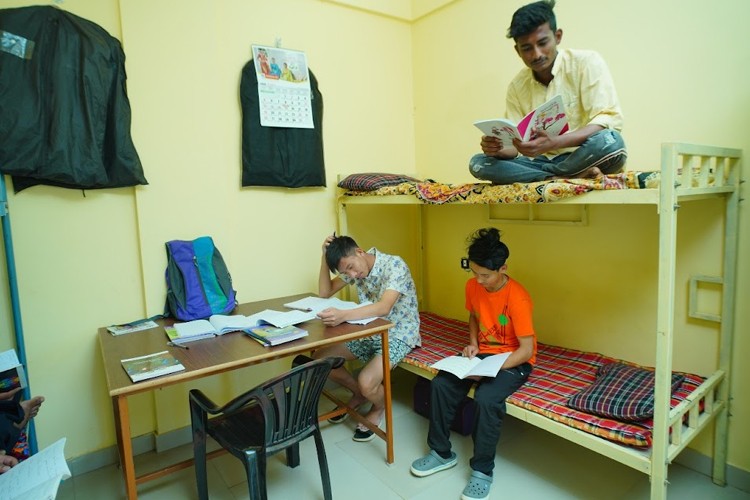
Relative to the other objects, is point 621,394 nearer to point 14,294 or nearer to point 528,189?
point 528,189

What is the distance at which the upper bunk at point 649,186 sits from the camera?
1.51 meters

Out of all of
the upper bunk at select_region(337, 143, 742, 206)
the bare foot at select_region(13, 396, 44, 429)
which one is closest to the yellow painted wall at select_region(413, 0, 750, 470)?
the upper bunk at select_region(337, 143, 742, 206)

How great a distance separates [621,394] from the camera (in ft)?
6.19

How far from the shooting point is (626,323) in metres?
2.31

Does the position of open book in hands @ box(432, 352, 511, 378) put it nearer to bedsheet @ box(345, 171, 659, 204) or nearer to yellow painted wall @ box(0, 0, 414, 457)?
bedsheet @ box(345, 171, 659, 204)

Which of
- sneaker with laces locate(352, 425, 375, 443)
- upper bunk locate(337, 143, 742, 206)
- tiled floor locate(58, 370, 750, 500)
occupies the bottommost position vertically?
tiled floor locate(58, 370, 750, 500)

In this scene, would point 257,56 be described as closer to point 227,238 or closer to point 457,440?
point 227,238

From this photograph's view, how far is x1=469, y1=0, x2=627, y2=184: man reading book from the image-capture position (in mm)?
1761

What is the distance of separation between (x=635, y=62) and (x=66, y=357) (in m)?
3.02

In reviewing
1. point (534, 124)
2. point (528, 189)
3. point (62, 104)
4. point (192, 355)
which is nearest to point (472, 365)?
point (528, 189)

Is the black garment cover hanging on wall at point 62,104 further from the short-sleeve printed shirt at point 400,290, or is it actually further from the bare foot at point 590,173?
the bare foot at point 590,173

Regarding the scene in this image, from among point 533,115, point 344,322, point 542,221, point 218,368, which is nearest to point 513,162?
point 533,115

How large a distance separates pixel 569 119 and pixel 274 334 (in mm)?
1557

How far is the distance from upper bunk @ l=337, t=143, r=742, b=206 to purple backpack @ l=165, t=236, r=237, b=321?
1.25m
